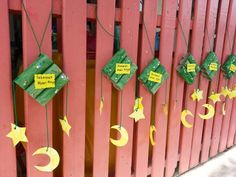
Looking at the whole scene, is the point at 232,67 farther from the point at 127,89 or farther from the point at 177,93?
the point at 127,89

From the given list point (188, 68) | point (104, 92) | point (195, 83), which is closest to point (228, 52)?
point (195, 83)

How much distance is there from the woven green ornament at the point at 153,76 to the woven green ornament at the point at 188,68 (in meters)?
0.16

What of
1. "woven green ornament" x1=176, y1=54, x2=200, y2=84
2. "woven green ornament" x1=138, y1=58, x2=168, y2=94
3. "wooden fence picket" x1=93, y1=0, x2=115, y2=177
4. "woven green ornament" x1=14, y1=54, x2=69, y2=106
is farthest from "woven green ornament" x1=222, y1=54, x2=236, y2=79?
"woven green ornament" x1=14, y1=54, x2=69, y2=106

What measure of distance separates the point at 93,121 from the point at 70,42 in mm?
426

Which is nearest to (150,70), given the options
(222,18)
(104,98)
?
(104,98)

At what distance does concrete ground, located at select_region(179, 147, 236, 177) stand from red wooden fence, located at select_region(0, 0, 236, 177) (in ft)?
0.16

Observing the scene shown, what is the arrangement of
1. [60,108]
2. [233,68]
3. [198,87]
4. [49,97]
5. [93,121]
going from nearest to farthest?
[49,97] → [60,108] → [93,121] → [198,87] → [233,68]

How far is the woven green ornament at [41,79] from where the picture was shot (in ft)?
2.91

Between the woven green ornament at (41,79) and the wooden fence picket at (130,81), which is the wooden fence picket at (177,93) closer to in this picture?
the wooden fence picket at (130,81)

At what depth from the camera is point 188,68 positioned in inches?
57.4

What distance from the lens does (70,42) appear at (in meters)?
1.00

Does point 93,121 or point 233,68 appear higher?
point 233,68

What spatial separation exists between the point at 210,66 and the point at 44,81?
111cm

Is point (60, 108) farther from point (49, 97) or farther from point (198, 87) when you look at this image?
point (198, 87)
